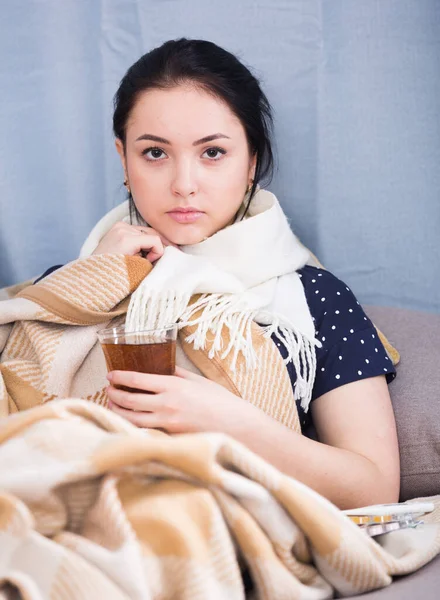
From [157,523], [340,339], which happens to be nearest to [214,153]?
A: [340,339]

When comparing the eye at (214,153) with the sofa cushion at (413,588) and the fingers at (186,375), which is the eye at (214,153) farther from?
the sofa cushion at (413,588)

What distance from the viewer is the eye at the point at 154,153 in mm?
1632

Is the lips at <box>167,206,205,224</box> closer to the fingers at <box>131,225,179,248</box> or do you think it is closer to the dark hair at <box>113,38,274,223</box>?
the fingers at <box>131,225,179,248</box>

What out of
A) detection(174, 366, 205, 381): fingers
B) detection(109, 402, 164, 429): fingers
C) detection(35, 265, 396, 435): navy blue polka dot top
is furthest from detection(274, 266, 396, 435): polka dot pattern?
detection(109, 402, 164, 429): fingers

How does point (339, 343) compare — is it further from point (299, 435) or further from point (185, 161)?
point (185, 161)

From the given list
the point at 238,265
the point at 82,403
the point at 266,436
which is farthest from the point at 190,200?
the point at 82,403

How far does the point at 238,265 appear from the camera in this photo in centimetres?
164

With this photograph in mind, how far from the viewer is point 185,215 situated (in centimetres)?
164

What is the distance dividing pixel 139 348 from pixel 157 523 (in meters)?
0.36

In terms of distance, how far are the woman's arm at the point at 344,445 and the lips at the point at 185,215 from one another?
0.49m

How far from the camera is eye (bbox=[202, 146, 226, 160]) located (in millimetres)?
1626

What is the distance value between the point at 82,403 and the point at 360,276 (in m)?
1.21

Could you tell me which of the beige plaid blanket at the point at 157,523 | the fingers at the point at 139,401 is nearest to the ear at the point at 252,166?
the fingers at the point at 139,401

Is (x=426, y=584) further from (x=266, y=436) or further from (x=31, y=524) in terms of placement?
(x=31, y=524)
